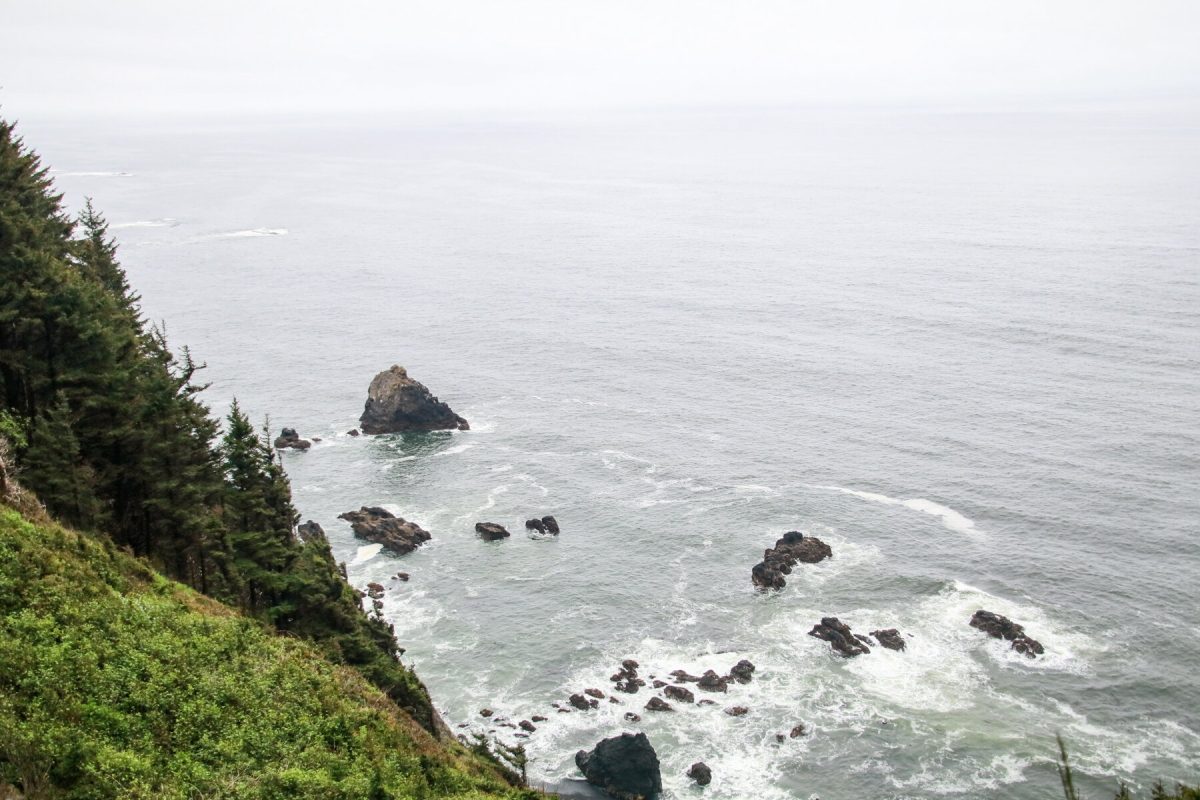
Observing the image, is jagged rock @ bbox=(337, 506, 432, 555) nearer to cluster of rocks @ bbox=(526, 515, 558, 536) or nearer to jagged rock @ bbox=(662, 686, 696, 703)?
cluster of rocks @ bbox=(526, 515, 558, 536)

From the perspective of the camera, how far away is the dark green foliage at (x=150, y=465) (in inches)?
1935

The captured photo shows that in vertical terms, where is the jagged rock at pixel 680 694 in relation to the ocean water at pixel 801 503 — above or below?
below

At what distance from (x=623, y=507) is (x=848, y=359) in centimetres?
5845

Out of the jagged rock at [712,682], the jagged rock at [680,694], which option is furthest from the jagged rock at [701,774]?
the jagged rock at [712,682]

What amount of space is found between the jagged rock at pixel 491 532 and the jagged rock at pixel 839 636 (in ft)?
106

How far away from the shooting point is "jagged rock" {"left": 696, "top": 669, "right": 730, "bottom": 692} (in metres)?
71.2

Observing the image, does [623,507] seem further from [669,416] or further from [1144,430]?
[1144,430]

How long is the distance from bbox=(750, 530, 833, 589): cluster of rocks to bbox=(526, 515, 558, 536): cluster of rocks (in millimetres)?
20536

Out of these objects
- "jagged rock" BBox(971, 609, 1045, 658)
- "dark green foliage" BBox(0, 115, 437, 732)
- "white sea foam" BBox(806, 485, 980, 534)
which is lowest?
"jagged rock" BBox(971, 609, 1045, 658)

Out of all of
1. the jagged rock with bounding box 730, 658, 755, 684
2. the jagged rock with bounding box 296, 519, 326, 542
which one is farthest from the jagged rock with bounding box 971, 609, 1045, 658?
the jagged rock with bounding box 296, 519, 326, 542

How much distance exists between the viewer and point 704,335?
530 feet

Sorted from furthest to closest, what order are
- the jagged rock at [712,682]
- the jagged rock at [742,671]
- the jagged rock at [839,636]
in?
the jagged rock at [839,636]
the jagged rock at [742,671]
the jagged rock at [712,682]

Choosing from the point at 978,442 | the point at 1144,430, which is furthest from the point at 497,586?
the point at 1144,430

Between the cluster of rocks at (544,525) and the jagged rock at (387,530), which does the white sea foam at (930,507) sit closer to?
the cluster of rocks at (544,525)
